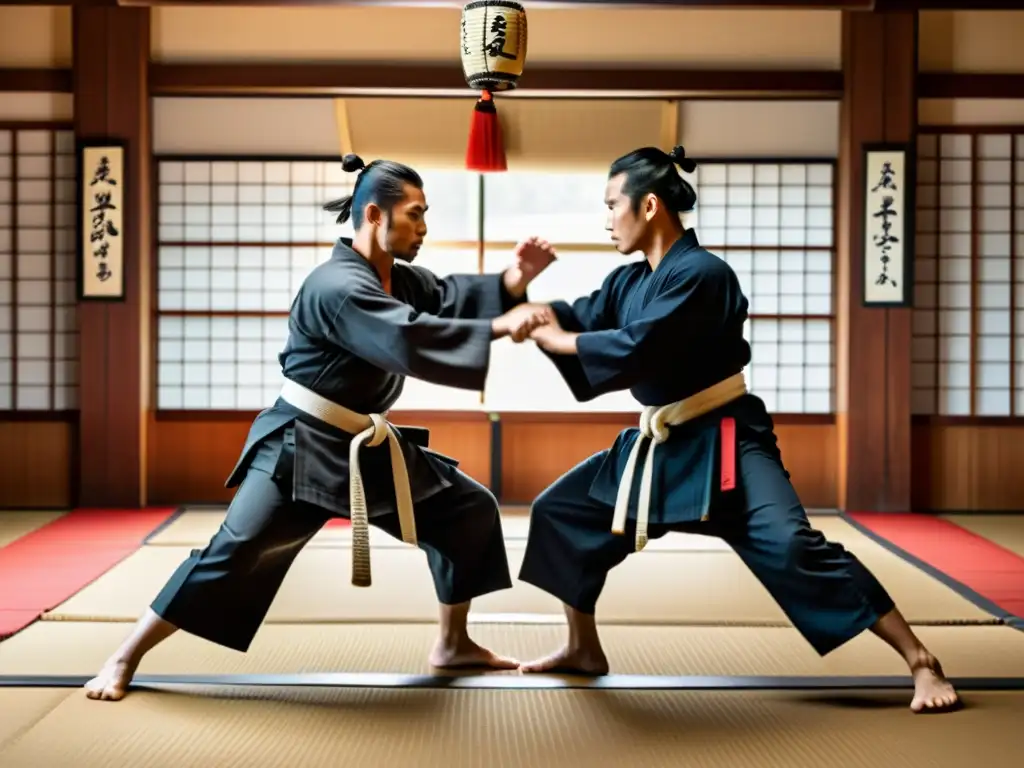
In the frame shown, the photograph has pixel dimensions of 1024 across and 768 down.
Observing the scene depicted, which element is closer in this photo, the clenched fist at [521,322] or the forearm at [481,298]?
the clenched fist at [521,322]

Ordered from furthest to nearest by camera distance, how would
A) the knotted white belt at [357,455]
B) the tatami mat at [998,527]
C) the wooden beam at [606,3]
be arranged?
1. the wooden beam at [606,3]
2. the tatami mat at [998,527]
3. the knotted white belt at [357,455]

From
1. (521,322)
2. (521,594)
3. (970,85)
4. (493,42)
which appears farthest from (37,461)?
(970,85)


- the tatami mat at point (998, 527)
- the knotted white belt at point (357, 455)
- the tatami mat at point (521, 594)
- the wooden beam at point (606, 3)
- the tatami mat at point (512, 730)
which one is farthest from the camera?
the wooden beam at point (606, 3)

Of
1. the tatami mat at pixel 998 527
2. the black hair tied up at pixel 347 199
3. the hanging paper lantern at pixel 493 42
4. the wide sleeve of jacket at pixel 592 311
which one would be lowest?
the tatami mat at pixel 998 527

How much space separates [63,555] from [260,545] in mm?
2315

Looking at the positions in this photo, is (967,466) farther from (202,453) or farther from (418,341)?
(418,341)

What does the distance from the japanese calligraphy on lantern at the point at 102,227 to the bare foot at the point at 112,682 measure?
3.47m

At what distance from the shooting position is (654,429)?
3.10 metres

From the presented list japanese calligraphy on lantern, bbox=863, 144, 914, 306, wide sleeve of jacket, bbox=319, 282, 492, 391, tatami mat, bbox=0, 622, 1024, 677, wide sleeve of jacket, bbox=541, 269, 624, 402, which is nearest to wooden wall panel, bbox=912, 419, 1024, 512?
japanese calligraphy on lantern, bbox=863, 144, 914, 306

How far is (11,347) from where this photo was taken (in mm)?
6301

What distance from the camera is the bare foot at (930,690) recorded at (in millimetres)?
2893

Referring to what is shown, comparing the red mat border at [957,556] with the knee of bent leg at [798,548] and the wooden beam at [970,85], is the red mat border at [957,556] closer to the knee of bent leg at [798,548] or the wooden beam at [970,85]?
the knee of bent leg at [798,548]

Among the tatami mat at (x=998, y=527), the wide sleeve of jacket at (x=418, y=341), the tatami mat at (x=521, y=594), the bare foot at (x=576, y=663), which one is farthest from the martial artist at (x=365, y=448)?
the tatami mat at (x=998, y=527)

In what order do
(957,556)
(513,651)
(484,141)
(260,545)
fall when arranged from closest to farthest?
(260,545) < (513,651) < (484,141) < (957,556)
